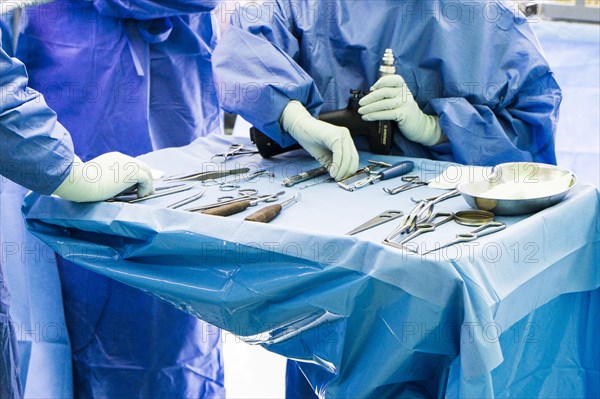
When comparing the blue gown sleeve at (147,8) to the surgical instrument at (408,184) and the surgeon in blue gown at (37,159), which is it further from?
the surgical instrument at (408,184)

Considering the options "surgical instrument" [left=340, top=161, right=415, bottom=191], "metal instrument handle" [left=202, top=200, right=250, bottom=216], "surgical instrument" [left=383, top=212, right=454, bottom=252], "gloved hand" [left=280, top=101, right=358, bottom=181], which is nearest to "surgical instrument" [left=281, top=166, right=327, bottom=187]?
"gloved hand" [left=280, top=101, right=358, bottom=181]

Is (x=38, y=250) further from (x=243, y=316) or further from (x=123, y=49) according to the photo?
(x=243, y=316)

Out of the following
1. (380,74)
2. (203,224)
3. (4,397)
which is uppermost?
(380,74)

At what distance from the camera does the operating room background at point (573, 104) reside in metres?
3.36

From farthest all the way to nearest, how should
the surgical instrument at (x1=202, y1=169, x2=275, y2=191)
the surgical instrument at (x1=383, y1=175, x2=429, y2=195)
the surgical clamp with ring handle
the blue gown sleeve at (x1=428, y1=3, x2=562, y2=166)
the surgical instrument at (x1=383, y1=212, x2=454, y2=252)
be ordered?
the blue gown sleeve at (x1=428, y1=3, x2=562, y2=166) < the surgical instrument at (x1=202, y1=169, x2=275, y2=191) < the surgical instrument at (x1=383, y1=175, x2=429, y2=195) < the surgical clamp with ring handle < the surgical instrument at (x1=383, y1=212, x2=454, y2=252)

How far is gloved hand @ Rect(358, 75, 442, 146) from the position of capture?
216 cm

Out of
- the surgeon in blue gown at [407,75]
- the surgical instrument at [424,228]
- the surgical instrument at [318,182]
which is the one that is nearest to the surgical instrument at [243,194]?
the surgical instrument at [318,182]

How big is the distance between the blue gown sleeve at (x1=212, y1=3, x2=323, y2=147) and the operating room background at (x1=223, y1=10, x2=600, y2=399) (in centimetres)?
151

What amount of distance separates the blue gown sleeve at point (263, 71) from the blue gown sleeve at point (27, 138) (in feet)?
1.72

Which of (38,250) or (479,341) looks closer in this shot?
Answer: (479,341)

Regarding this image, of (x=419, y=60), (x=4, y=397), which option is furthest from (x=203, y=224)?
(x=419, y=60)

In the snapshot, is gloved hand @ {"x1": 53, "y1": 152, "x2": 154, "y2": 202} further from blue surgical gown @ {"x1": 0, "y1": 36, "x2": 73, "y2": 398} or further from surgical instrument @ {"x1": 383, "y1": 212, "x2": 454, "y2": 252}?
surgical instrument @ {"x1": 383, "y1": 212, "x2": 454, "y2": 252}

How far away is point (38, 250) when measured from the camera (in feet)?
8.18

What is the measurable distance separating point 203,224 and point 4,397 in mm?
783
